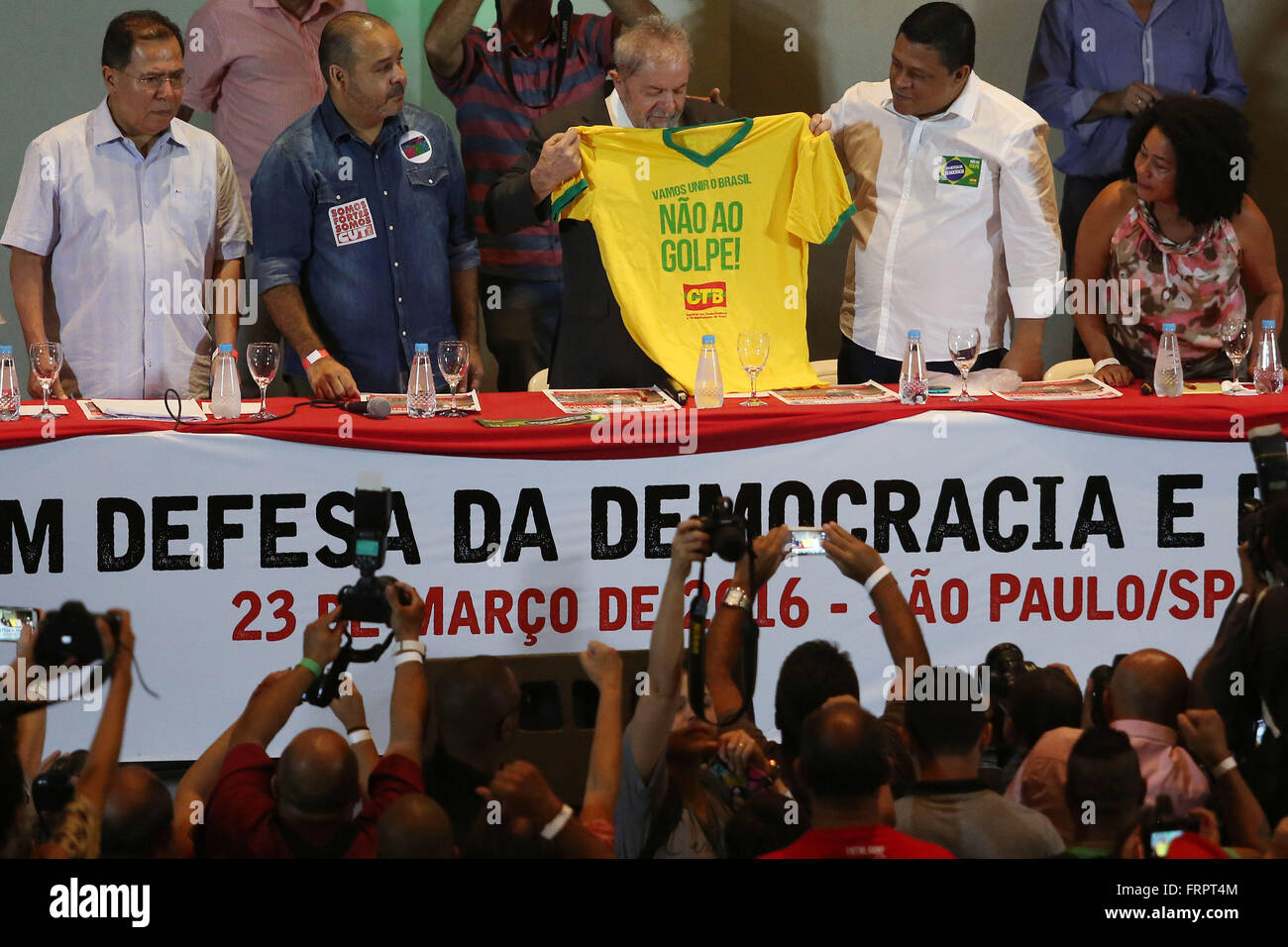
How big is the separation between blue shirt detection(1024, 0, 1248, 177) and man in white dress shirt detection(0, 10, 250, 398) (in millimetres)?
3223

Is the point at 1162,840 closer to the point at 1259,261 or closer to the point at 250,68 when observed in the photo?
the point at 1259,261

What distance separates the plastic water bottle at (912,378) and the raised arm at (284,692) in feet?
5.74

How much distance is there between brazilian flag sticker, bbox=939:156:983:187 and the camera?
5.13 meters

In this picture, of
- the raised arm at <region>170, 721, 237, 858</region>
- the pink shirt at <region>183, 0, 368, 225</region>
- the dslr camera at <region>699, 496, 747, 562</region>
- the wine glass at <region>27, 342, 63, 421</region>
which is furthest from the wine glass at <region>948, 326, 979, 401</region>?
the pink shirt at <region>183, 0, 368, 225</region>

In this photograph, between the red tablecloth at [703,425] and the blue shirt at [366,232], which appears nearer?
the red tablecloth at [703,425]

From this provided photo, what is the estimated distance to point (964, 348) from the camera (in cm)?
461

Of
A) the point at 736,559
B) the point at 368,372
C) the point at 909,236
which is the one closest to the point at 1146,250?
the point at 909,236

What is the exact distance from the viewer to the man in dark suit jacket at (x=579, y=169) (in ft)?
16.1

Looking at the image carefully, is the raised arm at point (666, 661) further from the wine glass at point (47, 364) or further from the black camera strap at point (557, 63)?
the black camera strap at point (557, 63)

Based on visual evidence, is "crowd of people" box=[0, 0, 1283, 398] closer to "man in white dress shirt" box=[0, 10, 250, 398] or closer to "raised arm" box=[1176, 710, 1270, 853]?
"man in white dress shirt" box=[0, 10, 250, 398]

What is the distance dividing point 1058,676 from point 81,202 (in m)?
3.48

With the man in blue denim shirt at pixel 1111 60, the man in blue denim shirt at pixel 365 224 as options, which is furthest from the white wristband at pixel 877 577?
Result: the man in blue denim shirt at pixel 1111 60
